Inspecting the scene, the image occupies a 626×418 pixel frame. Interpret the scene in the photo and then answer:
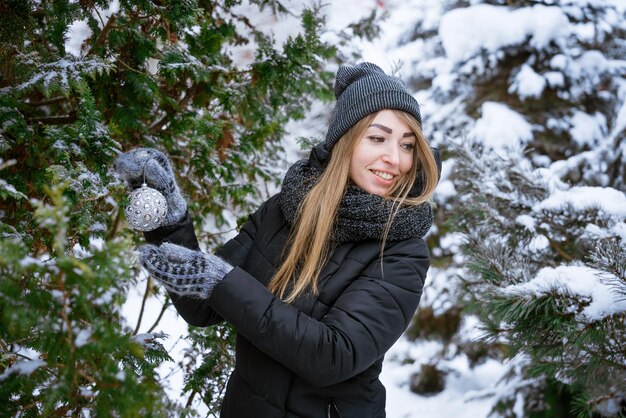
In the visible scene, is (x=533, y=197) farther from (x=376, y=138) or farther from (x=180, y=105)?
(x=180, y=105)

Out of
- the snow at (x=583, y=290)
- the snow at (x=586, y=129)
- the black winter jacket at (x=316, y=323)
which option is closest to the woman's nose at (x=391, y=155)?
the black winter jacket at (x=316, y=323)

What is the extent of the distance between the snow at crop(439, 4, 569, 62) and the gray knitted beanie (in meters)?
4.69

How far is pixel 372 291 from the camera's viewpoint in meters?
1.84

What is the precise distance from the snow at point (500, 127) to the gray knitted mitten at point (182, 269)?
4.64 m

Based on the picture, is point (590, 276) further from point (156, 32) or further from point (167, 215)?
point (156, 32)

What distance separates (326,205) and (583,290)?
1.04m

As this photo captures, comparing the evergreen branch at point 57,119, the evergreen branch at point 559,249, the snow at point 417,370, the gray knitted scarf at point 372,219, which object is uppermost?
the snow at point 417,370

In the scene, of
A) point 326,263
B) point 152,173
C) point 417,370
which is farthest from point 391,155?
point 417,370

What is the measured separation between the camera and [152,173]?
6.18 feet

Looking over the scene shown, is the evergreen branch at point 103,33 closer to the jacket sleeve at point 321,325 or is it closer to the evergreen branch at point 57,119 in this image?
the evergreen branch at point 57,119

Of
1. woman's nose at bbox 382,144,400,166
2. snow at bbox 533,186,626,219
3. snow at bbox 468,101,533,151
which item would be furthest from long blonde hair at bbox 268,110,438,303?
snow at bbox 468,101,533,151

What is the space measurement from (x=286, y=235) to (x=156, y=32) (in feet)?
3.32

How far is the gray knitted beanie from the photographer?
83.1 inches

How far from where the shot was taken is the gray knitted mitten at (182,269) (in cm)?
171
